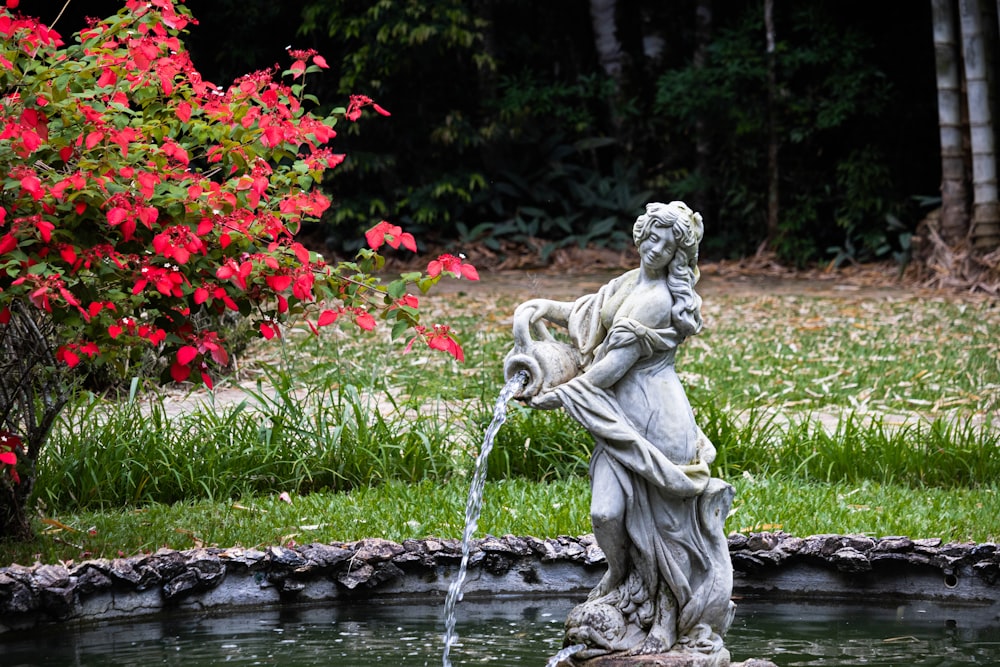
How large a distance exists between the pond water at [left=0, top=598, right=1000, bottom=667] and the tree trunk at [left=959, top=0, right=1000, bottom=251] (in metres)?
10.4

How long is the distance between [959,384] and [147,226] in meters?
6.46

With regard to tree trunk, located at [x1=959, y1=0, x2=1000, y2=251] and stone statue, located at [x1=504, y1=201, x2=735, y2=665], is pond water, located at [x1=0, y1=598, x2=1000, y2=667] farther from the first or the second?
tree trunk, located at [x1=959, y1=0, x2=1000, y2=251]

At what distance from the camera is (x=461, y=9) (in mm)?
17406

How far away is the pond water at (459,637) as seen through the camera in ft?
15.2

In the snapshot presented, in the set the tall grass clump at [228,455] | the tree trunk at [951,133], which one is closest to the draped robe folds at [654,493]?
the tall grass clump at [228,455]

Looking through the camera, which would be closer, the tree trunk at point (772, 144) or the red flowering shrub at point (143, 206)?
the red flowering shrub at point (143, 206)

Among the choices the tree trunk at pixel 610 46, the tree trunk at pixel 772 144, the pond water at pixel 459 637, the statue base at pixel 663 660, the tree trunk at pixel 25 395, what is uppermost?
the tree trunk at pixel 610 46

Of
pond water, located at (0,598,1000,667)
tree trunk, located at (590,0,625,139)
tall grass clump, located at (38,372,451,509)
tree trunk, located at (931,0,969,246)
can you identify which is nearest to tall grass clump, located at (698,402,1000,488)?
tall grass clump, located at (38,372,451,509)

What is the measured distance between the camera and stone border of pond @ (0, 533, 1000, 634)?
518 centimetres

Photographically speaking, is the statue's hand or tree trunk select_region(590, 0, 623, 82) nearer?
the statue's hand

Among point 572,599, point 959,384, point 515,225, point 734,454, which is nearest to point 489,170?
point 515,225

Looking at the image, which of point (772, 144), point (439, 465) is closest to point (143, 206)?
point (439, 465)

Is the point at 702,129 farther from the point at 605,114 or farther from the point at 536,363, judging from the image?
the point at 536,363

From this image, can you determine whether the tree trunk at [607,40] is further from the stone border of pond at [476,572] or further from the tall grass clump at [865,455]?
the stone border of pond at [476,572]
